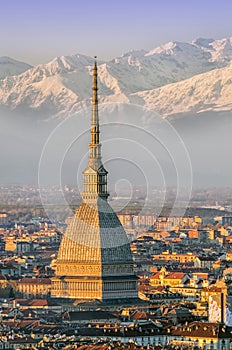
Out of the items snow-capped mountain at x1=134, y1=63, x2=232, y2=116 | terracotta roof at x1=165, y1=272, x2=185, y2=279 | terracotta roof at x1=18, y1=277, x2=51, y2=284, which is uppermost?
snow-capped mountain at x1=134, y1=63, x2=232, y2=116

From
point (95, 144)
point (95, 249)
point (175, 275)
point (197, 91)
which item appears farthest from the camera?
point (197, 91)

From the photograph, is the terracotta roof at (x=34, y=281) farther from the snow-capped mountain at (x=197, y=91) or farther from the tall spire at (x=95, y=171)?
the snow-capped mountain at (x=197, y=91)

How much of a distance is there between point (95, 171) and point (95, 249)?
9.65ft

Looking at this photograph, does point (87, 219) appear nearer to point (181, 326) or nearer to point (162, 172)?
point (162, 172)

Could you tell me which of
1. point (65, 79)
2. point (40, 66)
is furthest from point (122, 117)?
point (40, 66)

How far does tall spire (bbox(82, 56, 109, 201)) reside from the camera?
8288cm

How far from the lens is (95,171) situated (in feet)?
276

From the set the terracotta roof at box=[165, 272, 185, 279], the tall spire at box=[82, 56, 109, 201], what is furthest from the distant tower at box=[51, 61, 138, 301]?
the terracotta roof at box=[165, 272, 185, 279]

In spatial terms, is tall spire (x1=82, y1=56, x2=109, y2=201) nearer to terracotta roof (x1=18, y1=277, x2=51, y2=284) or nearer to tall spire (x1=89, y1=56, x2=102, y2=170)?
tall spire (x1=89, y1=56, x2=102, y2=170)

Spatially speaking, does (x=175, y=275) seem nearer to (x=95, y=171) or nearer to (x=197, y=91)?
(x=95, y=171)

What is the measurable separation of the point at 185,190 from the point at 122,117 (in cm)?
1514

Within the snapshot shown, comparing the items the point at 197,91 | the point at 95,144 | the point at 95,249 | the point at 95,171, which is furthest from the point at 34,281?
the point at 197,91

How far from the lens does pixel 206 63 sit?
12131cm

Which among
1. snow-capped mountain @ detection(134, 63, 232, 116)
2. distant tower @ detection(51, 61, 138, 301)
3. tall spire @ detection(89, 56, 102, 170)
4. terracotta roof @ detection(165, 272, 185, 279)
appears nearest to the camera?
tall spire @ detection(89, 56, 102, 170)
